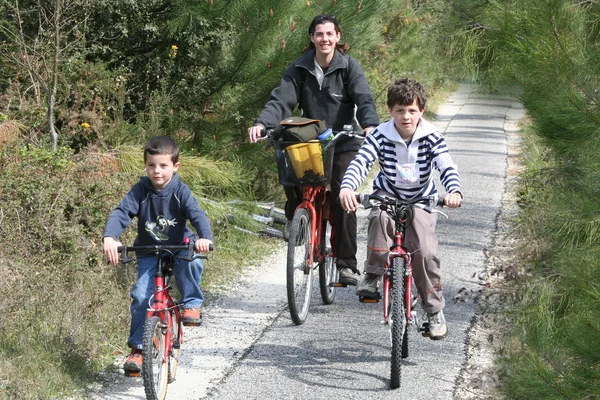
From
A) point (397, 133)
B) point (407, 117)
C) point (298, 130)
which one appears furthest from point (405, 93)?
point (298, 130)

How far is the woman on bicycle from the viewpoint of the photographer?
6.41 meters

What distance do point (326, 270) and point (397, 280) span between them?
1.71 metres

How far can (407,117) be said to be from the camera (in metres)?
5.34

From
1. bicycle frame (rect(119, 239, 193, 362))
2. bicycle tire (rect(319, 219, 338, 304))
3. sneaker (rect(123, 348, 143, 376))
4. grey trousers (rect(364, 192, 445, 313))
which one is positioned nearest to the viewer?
bicycle frame (rect(119, 239, 193, 362))

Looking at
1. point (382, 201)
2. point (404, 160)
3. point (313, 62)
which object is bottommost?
point (382, 201)

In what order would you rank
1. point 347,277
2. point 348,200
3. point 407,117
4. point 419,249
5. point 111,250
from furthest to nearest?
point 347,277
point 407,117
point 419,249
point 348,200
point 111,250

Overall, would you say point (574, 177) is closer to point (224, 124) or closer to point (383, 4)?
point (383, 4)

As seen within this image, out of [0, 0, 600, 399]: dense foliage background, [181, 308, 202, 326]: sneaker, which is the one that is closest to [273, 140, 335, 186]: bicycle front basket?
[0, 0, 600, 399]: dense foliage background

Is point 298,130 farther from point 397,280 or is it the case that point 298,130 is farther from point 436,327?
point 436,327

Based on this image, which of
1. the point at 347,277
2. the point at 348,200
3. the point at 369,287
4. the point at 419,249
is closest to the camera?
the point at 348,200

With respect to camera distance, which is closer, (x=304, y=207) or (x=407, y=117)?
(x=407, y=117)

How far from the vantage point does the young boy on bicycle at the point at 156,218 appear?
15.7 feet

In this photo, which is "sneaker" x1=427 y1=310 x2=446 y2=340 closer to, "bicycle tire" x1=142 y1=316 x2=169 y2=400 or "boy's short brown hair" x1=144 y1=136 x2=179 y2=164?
→ "bicycle tire" x1=142 y1=316 x2=169 y2=400

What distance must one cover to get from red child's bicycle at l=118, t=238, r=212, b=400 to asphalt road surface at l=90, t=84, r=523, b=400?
0.27 meters
